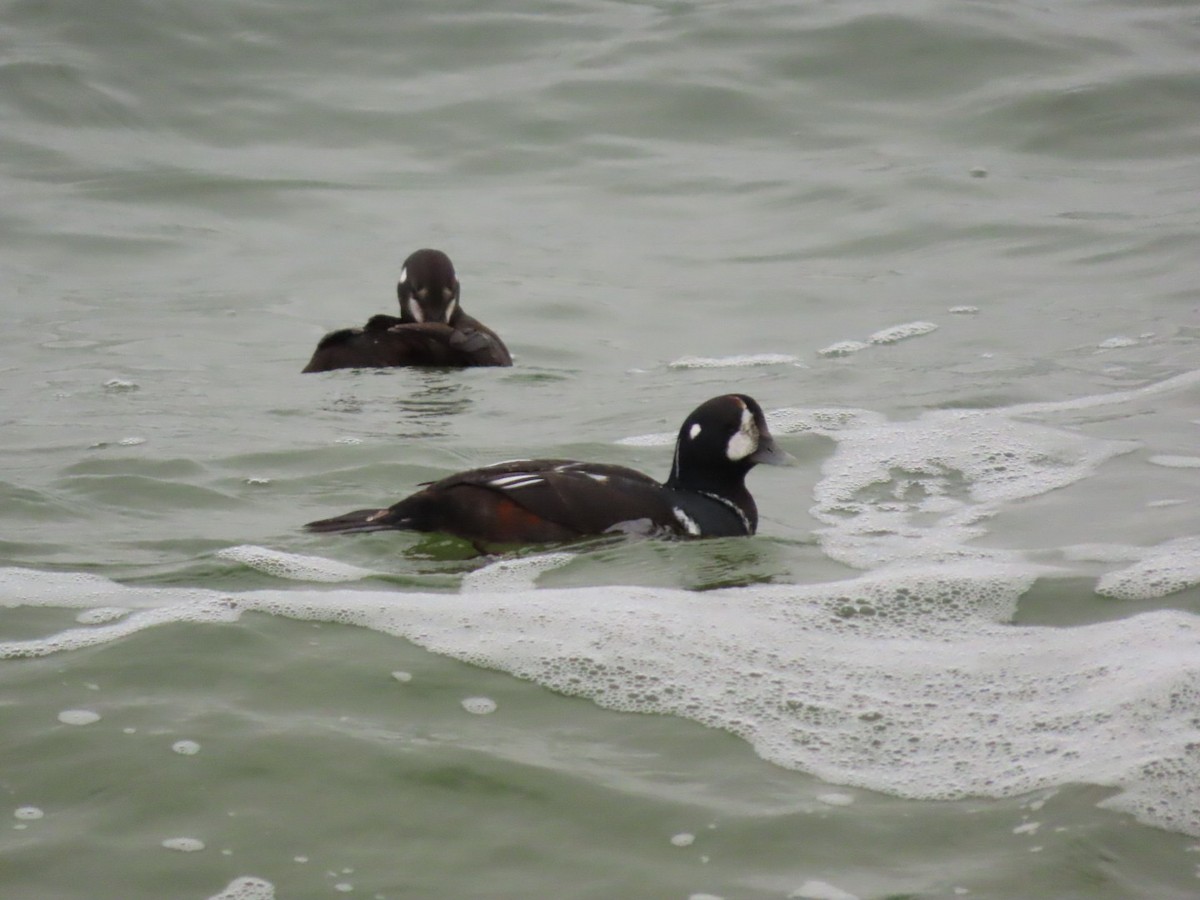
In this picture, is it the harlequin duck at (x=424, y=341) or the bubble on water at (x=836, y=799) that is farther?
the harlequin duck at (x=424, y=341)

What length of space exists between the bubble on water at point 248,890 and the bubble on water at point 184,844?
165 mm

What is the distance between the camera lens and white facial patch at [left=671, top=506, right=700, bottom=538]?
6.66m

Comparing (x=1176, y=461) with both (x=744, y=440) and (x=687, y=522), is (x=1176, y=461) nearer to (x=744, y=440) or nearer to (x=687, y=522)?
(x=744, y=440)

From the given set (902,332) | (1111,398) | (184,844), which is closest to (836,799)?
(184,844)

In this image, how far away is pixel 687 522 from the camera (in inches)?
263

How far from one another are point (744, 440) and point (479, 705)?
246cm

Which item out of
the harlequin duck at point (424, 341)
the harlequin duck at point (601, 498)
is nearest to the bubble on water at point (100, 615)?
the harlequin duck at point (601, 498)

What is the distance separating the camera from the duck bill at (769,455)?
23.0 feet

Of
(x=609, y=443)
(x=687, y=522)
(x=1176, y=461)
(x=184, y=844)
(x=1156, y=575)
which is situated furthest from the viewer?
(x=609, y=443)

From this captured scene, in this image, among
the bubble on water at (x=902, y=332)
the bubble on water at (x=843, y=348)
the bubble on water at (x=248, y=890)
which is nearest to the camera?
the bubble on water at (x=248, y=890)

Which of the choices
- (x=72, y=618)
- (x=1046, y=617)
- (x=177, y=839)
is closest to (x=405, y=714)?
(x=177, y=839)

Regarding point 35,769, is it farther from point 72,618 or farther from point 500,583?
point 500,583

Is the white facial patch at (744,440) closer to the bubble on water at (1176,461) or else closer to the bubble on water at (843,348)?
the bubble on water at (1176,461)

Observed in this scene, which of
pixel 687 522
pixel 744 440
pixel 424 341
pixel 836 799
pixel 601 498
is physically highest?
pixel 424 341
